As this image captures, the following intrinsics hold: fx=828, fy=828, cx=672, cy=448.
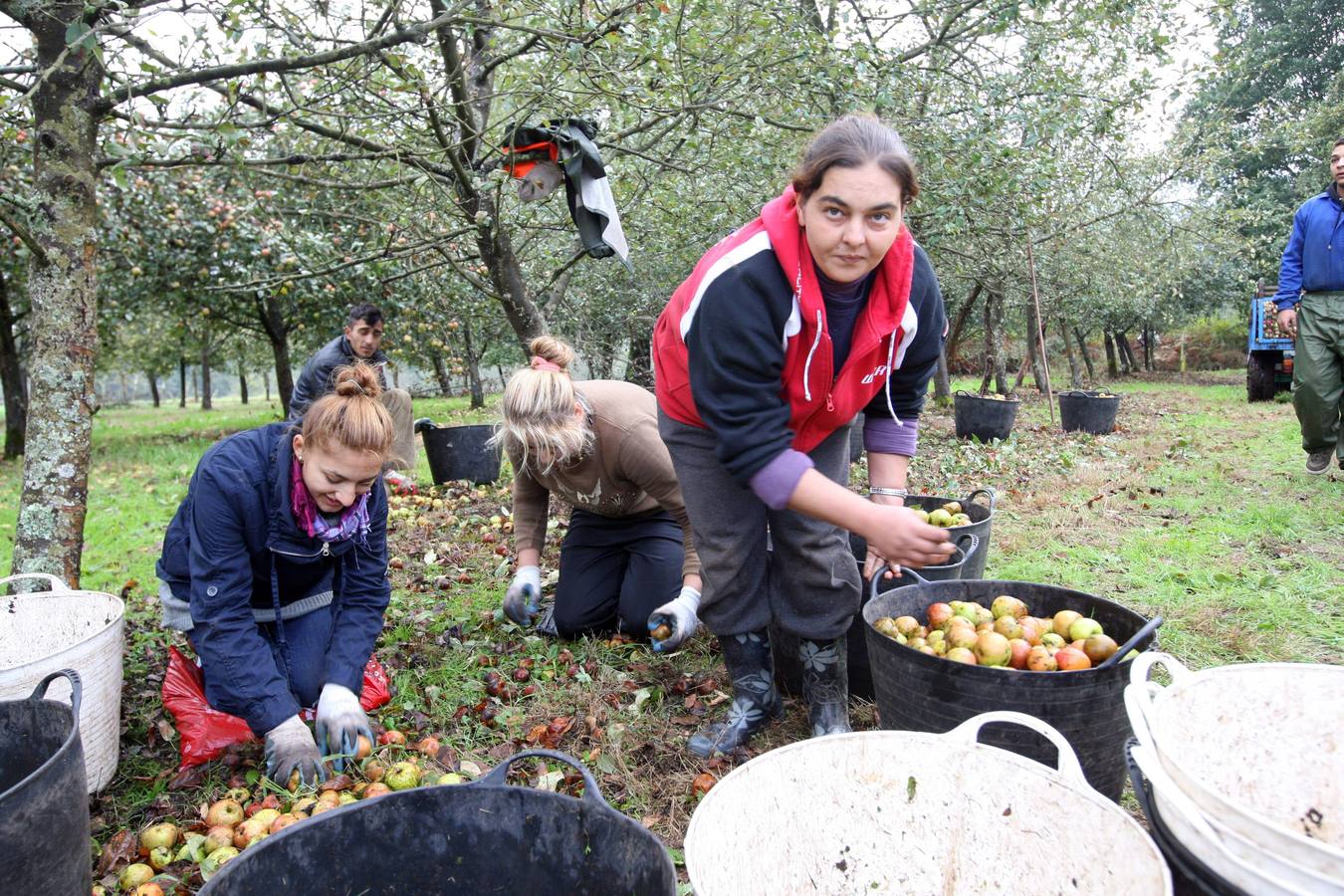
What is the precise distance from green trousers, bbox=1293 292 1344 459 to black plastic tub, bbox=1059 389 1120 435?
12.3 ft

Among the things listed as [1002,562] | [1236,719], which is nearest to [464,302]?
[1002,562]

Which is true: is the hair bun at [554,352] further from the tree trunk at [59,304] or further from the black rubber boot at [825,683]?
the tree trunk at [59,304]

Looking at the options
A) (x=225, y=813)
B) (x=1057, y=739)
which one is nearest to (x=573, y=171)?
Answer: (x=225, y=813)

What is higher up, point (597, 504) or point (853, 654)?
point (597, 504)

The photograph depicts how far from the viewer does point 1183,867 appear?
1.23 metres

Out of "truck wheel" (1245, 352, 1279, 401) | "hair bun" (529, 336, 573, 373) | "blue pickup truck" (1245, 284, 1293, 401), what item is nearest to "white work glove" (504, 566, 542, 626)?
"hair bun" (529, 336, 573, 373)

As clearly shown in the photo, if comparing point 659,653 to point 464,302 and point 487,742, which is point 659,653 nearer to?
point 487,742

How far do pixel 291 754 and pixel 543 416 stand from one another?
1420 millimetres

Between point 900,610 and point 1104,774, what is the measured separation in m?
0.73

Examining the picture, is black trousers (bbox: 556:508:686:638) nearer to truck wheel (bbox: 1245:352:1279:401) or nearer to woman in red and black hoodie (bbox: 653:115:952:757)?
woman in red and black hoodie (bbox: 653:115:952:757)

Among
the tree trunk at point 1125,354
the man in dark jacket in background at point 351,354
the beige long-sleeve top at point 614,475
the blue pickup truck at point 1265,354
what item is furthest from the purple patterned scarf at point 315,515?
the tree trunk at point 1125,354

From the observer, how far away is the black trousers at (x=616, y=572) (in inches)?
148

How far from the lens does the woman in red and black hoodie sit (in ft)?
6.41

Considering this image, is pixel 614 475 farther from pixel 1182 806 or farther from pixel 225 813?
pixel 1182 806
